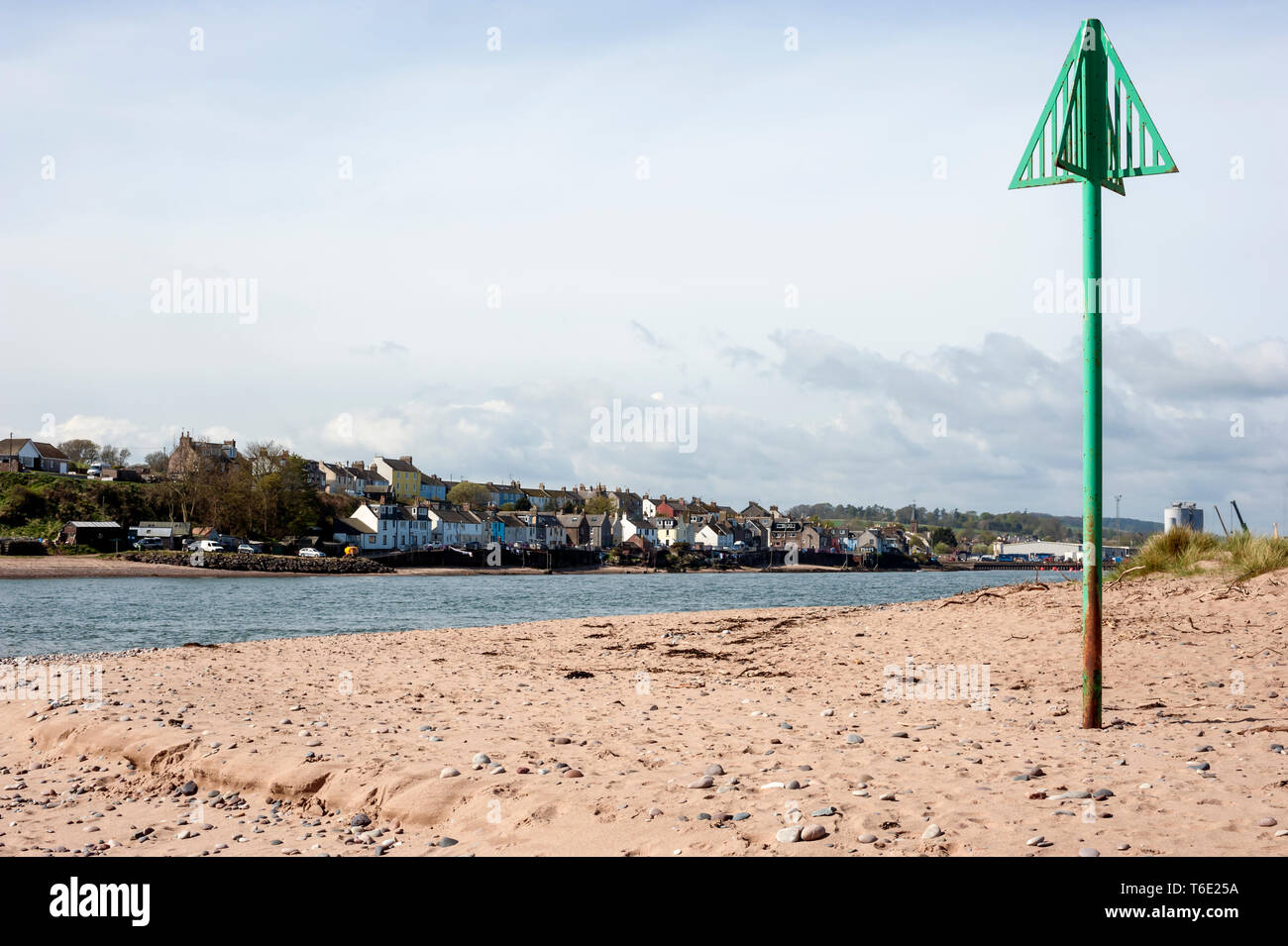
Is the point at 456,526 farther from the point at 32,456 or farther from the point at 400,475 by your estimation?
the point at 32,456

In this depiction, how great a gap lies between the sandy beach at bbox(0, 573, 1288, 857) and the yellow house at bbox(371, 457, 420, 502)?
162 m

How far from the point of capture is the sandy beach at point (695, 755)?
6.26 m

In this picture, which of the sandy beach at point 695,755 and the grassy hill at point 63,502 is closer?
the sandy beach at point 695,755

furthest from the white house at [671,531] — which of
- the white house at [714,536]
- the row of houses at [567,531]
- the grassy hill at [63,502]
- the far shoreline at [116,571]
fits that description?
the grassy hill at [63,502]

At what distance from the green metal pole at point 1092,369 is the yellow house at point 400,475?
169567 mm

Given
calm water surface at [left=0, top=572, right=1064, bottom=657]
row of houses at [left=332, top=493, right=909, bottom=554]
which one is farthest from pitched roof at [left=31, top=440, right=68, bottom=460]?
calm water surface at [left=0, top=572, right=1064, bottom=657]

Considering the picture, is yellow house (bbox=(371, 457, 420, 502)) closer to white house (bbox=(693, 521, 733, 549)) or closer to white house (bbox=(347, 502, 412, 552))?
white house (bbox=(347, 502, 412, 552))

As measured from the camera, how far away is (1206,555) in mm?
21781

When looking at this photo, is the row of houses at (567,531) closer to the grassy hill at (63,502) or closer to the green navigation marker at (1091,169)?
the grassy hill at (63,502)

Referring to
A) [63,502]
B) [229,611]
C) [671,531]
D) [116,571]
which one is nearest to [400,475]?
[671,531]

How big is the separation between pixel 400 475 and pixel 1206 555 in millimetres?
165165

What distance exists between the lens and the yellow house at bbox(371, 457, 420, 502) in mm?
174500

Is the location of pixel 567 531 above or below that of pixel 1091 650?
below

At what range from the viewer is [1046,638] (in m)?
15.6
